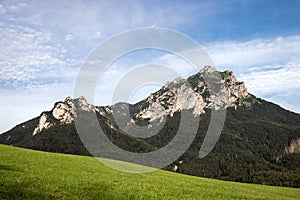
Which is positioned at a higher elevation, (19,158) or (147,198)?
(19,158)

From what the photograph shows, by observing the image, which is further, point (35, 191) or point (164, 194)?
point (164, 194)

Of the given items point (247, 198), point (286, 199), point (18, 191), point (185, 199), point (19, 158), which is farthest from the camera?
point (19, 158)

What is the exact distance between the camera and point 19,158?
38438mm

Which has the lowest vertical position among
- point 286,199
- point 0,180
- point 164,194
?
point 286,199

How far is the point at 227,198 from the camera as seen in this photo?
2859 cm

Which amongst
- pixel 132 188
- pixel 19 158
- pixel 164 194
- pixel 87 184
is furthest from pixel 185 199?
pixel 19 158

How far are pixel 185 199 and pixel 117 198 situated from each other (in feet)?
20.7

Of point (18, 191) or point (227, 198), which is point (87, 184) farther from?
point (227, 198)

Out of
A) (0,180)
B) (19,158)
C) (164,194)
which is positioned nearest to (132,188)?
(164,194)

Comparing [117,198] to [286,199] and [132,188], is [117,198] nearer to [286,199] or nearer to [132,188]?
[132,188]

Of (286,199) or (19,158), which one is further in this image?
(19,158)

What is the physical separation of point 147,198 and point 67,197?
21.4ft

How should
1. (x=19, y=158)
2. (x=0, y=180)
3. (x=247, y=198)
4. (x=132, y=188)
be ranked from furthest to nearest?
(x=19, y=158)
(x=247, y=198)
(x=132, y=188)
(x=0, y=180)

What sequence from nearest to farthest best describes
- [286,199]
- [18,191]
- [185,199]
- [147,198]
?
[18,191]
[147,198]
[185,199]
[286,199]
